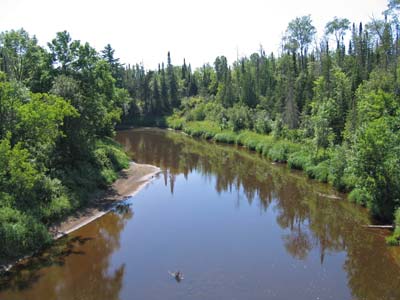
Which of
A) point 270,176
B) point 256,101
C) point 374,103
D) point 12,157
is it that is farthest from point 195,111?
point 12,157

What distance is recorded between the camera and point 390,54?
211 feet

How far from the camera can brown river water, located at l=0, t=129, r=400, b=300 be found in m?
17.9

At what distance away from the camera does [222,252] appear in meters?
21.8

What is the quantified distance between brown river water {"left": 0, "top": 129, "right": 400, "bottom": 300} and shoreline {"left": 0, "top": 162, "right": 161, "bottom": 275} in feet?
1.89

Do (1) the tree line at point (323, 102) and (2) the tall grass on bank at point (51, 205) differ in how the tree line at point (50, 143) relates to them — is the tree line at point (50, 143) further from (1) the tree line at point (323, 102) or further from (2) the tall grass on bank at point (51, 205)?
(1) the tree line at point (323, 102)

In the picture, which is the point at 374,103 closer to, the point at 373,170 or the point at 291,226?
the point at 373,170

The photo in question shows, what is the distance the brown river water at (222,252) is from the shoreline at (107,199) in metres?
0.58

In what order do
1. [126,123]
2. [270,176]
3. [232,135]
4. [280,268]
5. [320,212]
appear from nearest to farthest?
[280,268] → [320,212] → [270,176] → [232,135] → [126,123]

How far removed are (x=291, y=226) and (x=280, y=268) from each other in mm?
6749

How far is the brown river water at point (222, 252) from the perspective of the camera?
17859mm

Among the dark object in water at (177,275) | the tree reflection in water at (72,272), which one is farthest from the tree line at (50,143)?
the dark object in water at (177,275)

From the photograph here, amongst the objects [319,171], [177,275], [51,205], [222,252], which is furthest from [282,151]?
[177,275]

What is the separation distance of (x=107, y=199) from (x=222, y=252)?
12489 millimetres

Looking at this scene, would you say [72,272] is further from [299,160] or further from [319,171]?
[299,160]
